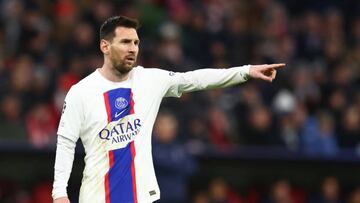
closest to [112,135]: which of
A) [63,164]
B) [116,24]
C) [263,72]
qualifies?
[63,164]

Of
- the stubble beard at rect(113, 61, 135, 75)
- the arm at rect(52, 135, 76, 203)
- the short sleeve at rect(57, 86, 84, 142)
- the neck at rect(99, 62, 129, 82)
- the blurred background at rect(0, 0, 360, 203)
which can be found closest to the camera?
the arm at rect(52, 135, 76, 203)

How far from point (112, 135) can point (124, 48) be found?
68cm

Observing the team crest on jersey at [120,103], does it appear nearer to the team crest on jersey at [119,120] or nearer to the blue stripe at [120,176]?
the team crest on jersey at [119,120]

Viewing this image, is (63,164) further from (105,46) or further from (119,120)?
(105,46)

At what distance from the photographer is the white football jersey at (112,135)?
7.68 metres

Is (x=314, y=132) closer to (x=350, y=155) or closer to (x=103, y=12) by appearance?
(x=350, y=155)

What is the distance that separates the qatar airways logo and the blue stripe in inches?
3.4

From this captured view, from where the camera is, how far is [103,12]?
624 inches

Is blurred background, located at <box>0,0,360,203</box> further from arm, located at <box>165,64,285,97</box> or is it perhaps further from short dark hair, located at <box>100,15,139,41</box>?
short dark hair, located at <box>100,15,139,41</box>

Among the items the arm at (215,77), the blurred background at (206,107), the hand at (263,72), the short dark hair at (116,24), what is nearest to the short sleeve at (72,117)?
the short dark hair at (116,24)

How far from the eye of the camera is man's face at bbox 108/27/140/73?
25.1ft

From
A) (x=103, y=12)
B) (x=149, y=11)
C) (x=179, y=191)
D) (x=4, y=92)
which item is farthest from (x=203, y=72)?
(x=149, y=11)

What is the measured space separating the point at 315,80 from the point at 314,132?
1636mm

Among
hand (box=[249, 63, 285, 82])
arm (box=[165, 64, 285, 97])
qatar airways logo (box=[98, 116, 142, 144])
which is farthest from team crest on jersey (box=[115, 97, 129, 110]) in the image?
hand (box=[249, 63, 285, 82])
